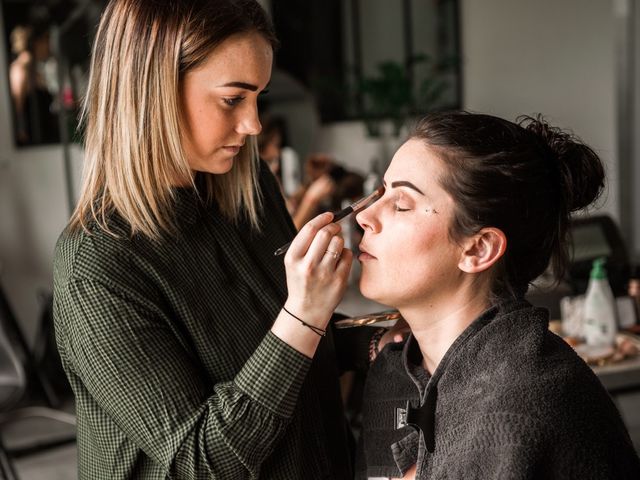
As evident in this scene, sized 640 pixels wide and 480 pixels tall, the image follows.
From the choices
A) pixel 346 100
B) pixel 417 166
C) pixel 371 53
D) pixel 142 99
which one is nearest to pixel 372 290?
pixel 417 166

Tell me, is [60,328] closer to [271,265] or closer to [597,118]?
[271,265]

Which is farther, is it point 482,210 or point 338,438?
point 338,438

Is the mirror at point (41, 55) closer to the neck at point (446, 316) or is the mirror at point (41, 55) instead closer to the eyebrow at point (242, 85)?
the eyebrow at point (242, 85)

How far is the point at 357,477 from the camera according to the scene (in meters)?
1.33

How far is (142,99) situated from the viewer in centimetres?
112

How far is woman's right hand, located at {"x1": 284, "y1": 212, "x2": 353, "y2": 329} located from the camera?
1036 mm

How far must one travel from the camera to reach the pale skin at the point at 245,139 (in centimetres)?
104

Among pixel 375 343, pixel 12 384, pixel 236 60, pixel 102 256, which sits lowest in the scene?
pixel 12 384

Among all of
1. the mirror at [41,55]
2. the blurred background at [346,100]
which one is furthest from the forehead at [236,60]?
the mirror at [41,55]

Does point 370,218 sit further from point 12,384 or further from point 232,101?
point 12,384

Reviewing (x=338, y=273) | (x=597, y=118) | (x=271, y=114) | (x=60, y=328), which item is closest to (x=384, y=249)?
(x=338, y=273)

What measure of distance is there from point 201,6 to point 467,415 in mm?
676

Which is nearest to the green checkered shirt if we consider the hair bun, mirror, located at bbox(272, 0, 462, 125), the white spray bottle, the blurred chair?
the hair bun

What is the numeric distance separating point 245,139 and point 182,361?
1.35ft
